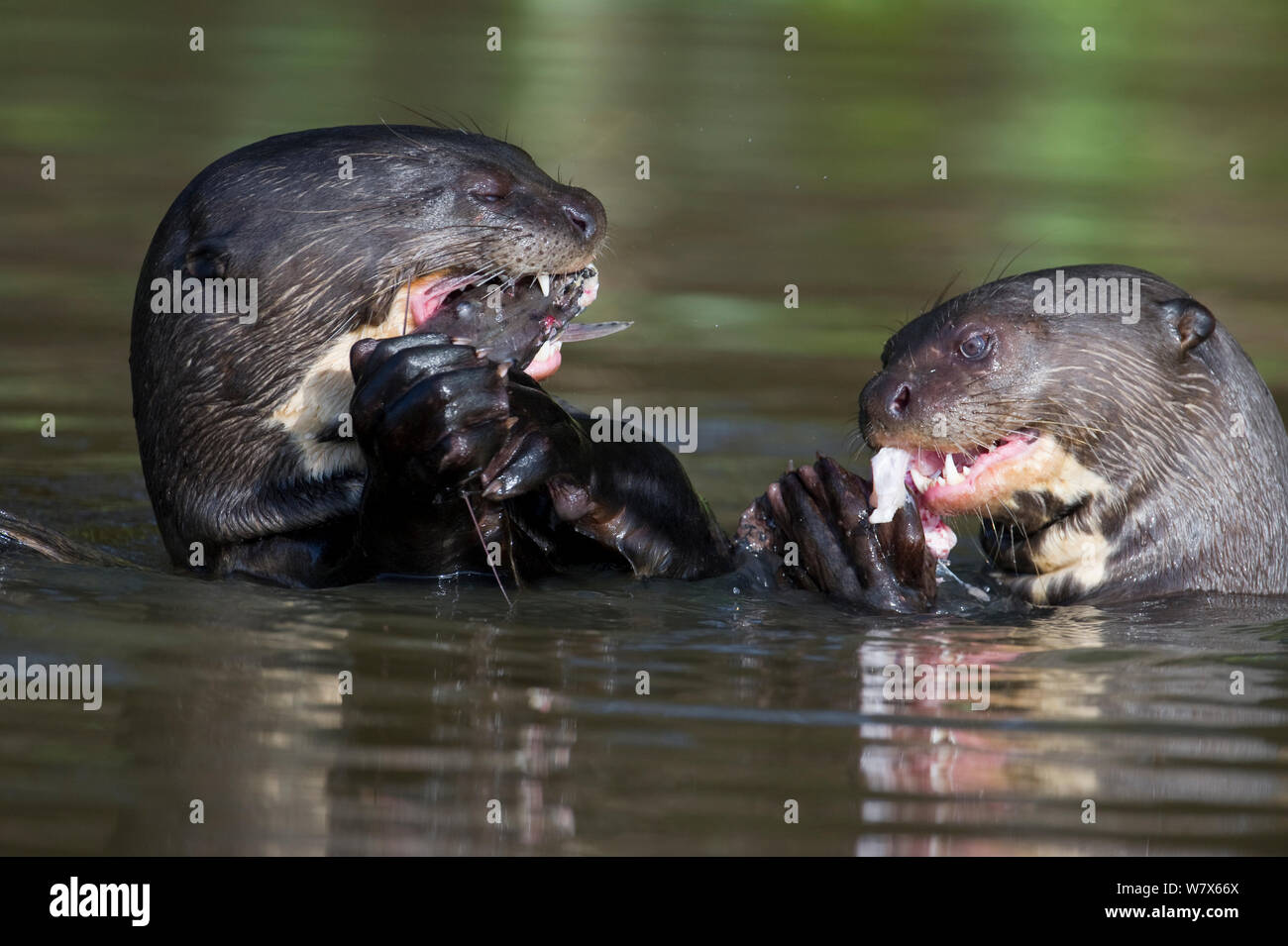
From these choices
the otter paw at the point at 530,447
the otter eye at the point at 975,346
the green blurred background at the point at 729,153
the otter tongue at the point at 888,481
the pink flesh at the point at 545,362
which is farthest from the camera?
the green blurred background at the point at 729,153

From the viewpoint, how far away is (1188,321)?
520 cm

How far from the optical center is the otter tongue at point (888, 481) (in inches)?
202

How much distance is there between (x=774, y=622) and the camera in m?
4.91

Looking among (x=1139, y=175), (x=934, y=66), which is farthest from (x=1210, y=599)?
(x=934, y=66)

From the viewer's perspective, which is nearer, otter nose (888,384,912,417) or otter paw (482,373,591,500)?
otter paw (482,373,591,500)

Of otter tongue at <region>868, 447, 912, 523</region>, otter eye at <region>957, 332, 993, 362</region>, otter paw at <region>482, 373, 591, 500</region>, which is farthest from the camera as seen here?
otter eye at <region>957, 332, 993, 362</region>

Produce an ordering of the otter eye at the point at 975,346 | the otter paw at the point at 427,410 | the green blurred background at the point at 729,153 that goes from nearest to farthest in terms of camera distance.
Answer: the otter paw at the point at 427,410 → the otter eye at the point at 975,346 → the green blurred background at the point at 729,153

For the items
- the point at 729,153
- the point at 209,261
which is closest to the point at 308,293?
the point at 209,261

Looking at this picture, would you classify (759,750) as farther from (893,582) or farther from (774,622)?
(893,582)

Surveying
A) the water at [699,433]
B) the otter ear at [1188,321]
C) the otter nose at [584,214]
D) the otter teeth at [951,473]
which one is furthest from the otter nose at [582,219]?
the otter ear at [1188,321]

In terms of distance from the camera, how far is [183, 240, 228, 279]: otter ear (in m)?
5.18

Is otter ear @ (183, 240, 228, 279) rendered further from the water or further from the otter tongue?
the otter tongue

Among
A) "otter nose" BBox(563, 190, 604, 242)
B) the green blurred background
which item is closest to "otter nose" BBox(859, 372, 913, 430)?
"otter nose" BBox(563, 190, 604, 242)

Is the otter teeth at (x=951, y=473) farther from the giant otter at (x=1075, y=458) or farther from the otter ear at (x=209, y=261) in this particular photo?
the otter ear at (x=209, y=261)
